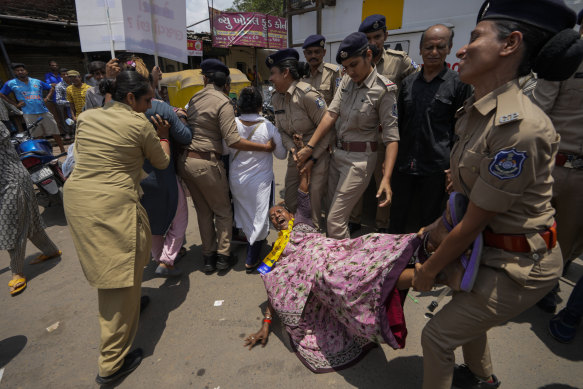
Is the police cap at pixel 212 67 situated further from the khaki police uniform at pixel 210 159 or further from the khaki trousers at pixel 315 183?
the khaki trousers at pixel 315 183

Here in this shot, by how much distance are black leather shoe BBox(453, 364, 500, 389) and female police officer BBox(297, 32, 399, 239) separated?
1180 millimetres

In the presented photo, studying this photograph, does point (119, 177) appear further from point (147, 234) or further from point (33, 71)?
point (33, 71)

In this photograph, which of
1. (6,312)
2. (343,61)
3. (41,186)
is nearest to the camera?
(343,61)

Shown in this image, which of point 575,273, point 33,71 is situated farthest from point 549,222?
point 33,71

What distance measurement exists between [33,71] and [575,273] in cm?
1395

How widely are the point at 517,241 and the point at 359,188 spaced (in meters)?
1.53

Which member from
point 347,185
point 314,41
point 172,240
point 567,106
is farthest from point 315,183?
point 567,106

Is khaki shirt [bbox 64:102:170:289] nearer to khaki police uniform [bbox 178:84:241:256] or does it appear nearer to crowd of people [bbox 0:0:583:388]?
crowd of people [bbox 0:0:583:388]

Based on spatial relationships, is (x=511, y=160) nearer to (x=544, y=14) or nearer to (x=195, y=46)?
(x=544, y=14)

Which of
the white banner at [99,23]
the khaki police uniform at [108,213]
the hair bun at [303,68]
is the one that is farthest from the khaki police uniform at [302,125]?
the white banner at [99,23]

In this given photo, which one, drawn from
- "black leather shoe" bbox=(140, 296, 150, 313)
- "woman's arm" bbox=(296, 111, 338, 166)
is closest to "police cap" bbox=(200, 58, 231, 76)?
"woman's arm" bbox=(296, 111, 338, 166)

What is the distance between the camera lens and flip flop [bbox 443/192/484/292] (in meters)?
1.19

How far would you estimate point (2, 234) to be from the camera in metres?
2.71

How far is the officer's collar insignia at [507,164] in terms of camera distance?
103 centimetres
